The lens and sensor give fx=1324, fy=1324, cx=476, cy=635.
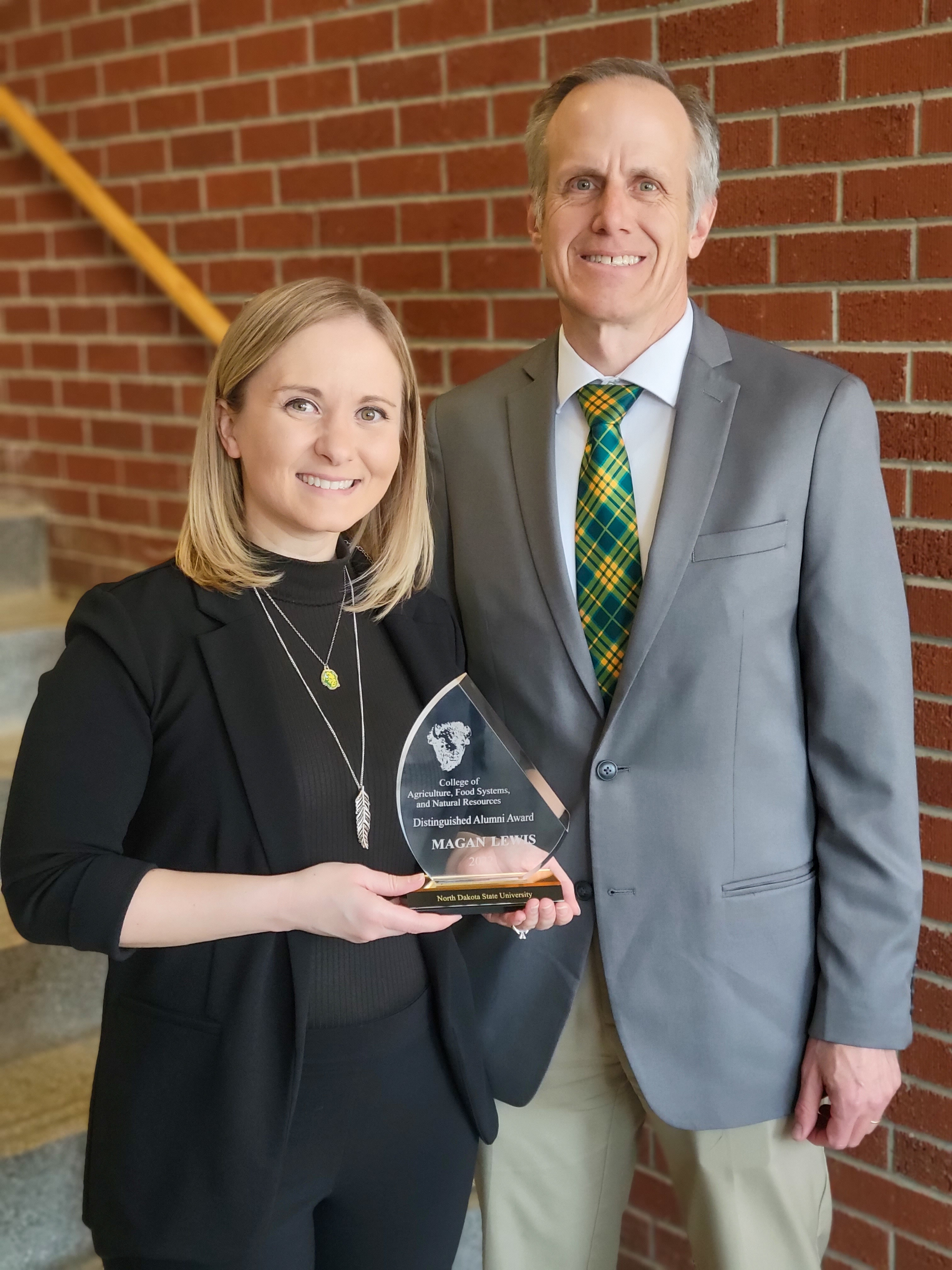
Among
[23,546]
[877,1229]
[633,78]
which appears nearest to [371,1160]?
[877,1229]

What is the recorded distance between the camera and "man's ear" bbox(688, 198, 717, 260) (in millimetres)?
1830

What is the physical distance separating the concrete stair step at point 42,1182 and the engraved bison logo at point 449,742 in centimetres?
123

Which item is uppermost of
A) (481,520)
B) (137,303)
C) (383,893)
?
(137,303)

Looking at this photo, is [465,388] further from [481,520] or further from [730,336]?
[730,336]

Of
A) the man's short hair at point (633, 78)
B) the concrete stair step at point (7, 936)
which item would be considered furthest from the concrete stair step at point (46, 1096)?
the man's short hair at point (633, 78)

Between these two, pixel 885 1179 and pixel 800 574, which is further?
pixel 885 1179

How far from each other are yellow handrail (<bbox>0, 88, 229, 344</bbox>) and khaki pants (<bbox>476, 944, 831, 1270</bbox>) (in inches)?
71.2

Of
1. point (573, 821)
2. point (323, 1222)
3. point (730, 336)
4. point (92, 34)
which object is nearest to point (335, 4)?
point (92, 34)

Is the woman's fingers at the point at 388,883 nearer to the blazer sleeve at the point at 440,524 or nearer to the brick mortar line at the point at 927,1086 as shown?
the blazer sleeve at the point at 440,524

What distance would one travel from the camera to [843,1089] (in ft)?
5.72

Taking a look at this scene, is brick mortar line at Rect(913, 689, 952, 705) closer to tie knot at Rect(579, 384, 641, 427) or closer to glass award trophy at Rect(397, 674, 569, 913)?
tie knot at Rect(579, 384, 641, 427)

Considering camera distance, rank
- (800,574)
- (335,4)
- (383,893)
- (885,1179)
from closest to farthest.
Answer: (383,893), (800,574), (885,1179), (335,4)

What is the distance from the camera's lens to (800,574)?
5.58 feet

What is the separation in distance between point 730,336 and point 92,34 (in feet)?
7.67
